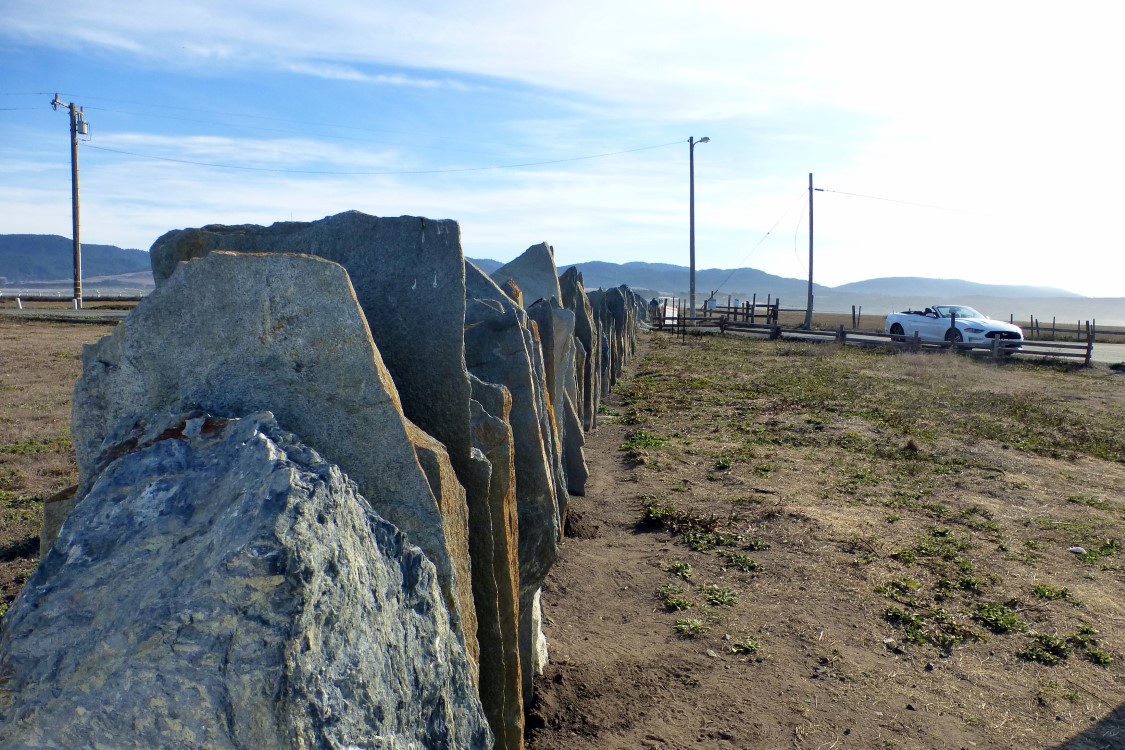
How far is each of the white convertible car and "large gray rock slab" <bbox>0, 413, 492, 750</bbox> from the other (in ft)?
79.3

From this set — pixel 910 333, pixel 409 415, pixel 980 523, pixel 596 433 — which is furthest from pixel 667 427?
pixel 910 333

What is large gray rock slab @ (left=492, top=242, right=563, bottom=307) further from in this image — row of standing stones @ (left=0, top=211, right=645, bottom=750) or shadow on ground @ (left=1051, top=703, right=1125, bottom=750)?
shadow on ground @ (left=1051, top=703, right=1125, bottom=750)

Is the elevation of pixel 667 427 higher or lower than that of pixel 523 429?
lower

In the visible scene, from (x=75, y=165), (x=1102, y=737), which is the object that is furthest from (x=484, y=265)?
(x=1102, y=737)

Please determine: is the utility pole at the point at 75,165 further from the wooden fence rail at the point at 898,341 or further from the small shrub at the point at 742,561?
the small shrub at the point at 742,561

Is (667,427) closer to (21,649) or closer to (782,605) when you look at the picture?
(782,605)

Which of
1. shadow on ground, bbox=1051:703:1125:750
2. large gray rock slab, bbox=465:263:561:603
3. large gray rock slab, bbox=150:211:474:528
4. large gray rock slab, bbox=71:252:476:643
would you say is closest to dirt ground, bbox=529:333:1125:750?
shadow on ground, bbox=1051:703:1125:750

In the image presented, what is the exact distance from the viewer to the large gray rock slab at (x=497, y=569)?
2820 millimetres

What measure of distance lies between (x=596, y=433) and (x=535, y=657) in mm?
6586

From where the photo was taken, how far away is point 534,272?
931 cm

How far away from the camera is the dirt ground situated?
3.93 m

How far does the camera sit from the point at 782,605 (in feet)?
17.0

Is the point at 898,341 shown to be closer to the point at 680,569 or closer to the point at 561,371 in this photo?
the point at 561,371

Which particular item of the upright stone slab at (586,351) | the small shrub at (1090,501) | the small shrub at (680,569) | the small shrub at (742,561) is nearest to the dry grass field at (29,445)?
the small shrub at (680,569)
